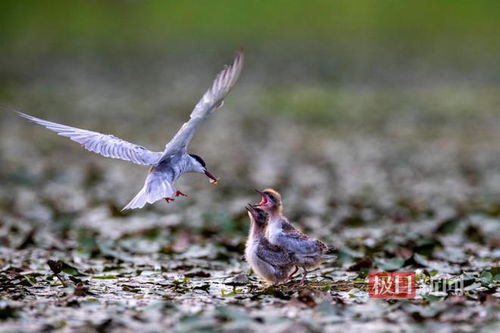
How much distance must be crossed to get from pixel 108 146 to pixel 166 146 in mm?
390

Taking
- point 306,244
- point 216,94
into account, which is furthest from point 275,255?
point 216,94

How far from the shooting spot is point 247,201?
10250mm

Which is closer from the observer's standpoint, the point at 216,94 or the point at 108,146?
the point at 216,94

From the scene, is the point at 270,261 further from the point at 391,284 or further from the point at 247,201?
the point at 247,201

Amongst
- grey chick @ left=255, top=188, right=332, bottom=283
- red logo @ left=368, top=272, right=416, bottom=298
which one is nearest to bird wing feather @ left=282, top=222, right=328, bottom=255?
grey chick @ left=255, top=188, right=332, bottom=283

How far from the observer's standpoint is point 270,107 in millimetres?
18250

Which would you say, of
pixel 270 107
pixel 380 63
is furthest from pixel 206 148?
pixel 380 63

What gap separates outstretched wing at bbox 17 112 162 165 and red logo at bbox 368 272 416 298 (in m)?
1.71

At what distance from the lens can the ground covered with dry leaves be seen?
508cm

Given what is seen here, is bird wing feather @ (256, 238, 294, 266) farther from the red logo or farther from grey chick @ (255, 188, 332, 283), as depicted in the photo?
the red logo

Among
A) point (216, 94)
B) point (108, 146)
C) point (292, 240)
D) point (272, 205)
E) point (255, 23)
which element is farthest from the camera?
point (255, 23)

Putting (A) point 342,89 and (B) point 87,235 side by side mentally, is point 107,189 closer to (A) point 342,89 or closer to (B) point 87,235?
(B) point 87,235

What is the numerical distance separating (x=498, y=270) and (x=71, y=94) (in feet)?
46.4

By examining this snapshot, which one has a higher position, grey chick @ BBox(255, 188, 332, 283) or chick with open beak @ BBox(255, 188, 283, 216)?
chick with open beak @ BBox(255, 188, 283, 216)
